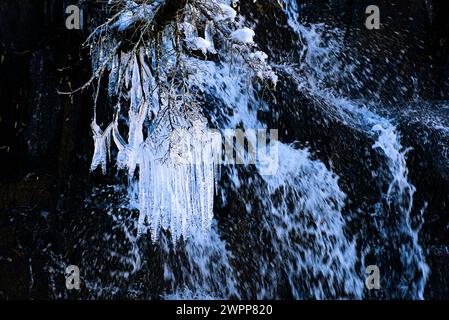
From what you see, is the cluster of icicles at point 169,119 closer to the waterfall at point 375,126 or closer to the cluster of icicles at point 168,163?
the cluster of icicles at point 168,163

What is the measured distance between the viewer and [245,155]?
17.2ft

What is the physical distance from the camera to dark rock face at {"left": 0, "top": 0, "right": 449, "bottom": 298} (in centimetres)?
516

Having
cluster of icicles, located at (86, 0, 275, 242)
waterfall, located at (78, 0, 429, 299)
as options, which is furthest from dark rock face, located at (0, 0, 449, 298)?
cluster of icicles, located at (86, 0, 275, 242)

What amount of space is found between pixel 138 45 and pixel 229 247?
2003 millimetres

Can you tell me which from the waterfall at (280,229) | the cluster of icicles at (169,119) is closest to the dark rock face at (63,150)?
the waterfall at (280,229)

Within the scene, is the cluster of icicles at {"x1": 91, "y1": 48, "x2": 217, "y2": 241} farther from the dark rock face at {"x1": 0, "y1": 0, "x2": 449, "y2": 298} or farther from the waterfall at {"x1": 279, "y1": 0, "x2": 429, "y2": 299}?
the waterfall at {"x1": 279, "y1": 0, "x2": 429, "y2": 299}

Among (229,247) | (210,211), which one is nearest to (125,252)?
(229,247)

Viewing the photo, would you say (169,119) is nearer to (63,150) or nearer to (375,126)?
(63,150)

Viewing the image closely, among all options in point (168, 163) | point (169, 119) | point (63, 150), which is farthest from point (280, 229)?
point (63, 150)

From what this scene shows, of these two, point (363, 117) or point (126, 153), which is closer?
point (126, 153)

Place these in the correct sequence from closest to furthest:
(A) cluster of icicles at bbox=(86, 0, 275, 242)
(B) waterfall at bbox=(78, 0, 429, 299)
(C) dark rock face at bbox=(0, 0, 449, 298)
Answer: (A) cluster of icicles at bbox=(86, 0, 275, 242)
(B) waterfall at bbox=(78, 0, 429, 299)
(C) dark rock face at bbox=(0, 0, 449, 298)

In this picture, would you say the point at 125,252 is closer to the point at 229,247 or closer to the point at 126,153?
the point at 229,247

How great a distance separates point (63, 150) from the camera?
522 cm
